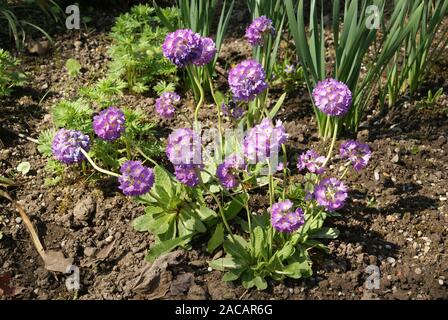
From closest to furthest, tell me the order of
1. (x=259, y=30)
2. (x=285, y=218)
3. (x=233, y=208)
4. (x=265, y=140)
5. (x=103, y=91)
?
(x=265, y=140) → (x=285, y=218) → (x=233, y=208) → (x=259, y=30) → (x=103, y=91)

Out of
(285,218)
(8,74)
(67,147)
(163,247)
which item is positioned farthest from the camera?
(8,74)

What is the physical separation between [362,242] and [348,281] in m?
0.22

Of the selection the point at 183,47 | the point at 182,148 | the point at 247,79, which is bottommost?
the point at 182,148

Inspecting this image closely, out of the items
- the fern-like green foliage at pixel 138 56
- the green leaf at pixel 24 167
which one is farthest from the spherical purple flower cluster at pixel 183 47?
the green leaf at pixel 24 167

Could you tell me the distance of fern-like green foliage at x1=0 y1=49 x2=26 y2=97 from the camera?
3179 mm

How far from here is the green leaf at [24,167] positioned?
290 centimetres

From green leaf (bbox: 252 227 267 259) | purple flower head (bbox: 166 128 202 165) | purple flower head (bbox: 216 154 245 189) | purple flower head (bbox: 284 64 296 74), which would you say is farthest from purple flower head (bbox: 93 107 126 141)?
purple flower head (bbox: 284 64 296 74)

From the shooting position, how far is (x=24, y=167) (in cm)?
291

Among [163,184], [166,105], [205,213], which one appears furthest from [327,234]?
[166,105]

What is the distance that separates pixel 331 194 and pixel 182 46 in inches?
30.5

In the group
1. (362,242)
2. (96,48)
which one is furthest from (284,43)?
(362,242)

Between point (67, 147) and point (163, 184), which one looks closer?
point (67, 147)

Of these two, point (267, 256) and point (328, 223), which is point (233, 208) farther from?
point (328, 223)

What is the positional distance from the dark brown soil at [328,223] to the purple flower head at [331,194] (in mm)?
390
